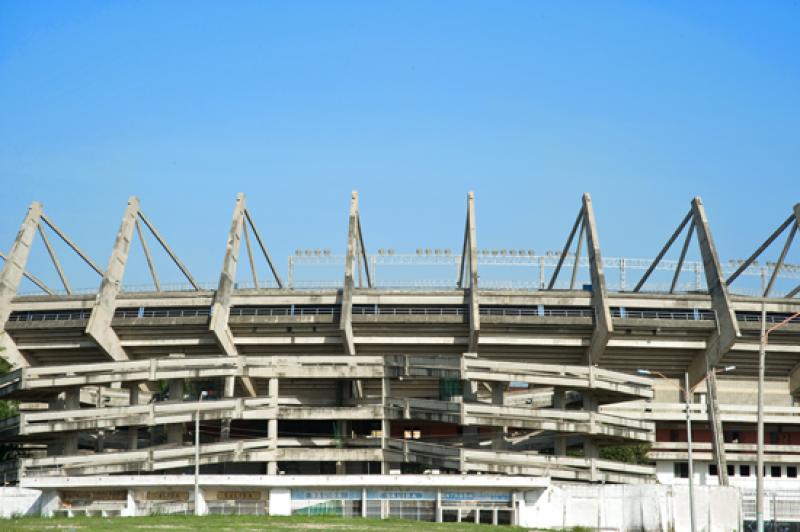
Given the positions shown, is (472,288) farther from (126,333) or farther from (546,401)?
(126,333)

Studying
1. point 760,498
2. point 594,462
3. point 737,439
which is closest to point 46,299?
point 594,462

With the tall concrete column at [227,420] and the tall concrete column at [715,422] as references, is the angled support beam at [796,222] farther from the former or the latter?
the tall concrete column at [227,420]

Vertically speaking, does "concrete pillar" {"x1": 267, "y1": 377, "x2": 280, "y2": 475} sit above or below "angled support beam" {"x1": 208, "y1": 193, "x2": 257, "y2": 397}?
below

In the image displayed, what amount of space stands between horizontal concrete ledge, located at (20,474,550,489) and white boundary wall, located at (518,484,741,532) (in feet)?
23.1

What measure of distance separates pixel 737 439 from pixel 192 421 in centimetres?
4937

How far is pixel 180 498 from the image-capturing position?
74.3 m

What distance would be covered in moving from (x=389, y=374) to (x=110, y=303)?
25.7m

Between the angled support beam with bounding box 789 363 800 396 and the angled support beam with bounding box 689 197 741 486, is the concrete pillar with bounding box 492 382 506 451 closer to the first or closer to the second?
the angled support beam with bounding box 689 197 741 486

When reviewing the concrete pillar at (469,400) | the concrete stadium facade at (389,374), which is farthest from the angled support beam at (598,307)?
the concrete pillar at (469,400)

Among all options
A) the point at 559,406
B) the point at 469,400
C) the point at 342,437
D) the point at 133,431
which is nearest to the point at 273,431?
the point at 342,437

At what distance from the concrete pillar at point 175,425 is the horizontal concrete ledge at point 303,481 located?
1064cm

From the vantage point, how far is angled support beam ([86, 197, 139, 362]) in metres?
93.2

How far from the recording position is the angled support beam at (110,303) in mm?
93250

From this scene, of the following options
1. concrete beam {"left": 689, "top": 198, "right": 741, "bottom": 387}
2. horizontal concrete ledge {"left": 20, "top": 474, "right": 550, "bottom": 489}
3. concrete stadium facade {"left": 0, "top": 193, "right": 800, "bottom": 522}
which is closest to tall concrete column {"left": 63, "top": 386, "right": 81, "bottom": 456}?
concrete stadium facade {"left": 0, "top": 193, "right": 800, "bottom": 522}
